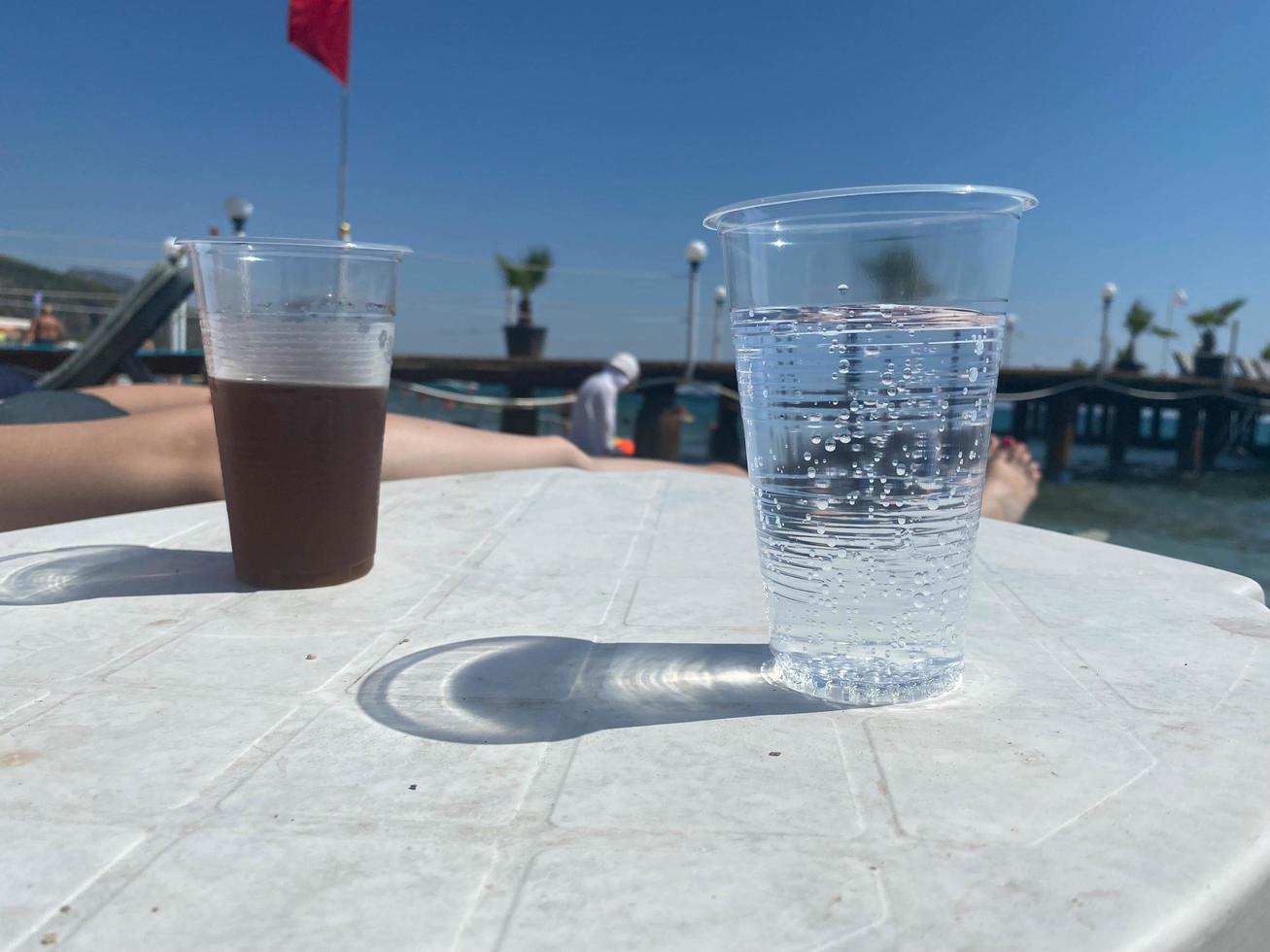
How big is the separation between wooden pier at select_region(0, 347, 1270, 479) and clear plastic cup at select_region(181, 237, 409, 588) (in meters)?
5.58

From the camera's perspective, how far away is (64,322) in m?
10.4

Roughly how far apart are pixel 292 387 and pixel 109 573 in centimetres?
46

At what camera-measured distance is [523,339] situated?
11.4 meters

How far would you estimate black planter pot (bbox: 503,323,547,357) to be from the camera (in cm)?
1135

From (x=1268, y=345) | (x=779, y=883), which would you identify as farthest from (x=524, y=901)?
(x=1268, y=345)

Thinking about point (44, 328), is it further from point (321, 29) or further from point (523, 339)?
point (321, 29)

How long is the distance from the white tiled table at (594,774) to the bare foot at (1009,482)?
262 cm

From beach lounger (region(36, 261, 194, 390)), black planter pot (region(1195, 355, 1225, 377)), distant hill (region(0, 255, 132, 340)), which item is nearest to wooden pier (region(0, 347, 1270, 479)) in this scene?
black planter pot (region(1195, 355, 1225, 377))

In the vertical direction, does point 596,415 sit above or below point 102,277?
below

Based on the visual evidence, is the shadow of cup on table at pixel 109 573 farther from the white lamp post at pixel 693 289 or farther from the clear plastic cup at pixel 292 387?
the white lamp post at pixel 693 289

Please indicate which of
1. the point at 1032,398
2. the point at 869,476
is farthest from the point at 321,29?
the point at 1032,398

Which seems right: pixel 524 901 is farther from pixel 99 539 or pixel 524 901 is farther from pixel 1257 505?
pixel 1257 505

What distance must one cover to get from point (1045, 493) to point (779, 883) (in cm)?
1435

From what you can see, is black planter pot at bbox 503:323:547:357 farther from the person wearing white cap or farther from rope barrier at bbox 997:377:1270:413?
rope barrier at bbox 997:377:1270:413
